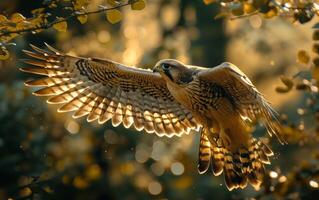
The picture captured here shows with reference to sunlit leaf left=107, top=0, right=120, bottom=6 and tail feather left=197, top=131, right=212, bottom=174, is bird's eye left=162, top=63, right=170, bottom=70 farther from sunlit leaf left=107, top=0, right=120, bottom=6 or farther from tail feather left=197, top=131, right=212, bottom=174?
sunlit leaf left=107, top=0, right=120, bottom=6

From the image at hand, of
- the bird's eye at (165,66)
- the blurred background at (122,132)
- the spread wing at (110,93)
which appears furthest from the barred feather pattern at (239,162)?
the bird's eye at (165,66)

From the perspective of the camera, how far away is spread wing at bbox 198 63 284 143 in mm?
6086

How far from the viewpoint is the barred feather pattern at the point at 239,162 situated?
274 inches

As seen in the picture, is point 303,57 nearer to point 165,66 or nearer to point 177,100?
point 165,66

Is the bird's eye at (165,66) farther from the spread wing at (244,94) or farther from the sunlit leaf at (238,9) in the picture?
the sunlit leaf at (238,9)

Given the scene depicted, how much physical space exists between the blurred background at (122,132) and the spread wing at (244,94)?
22cm

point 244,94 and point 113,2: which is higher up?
point 113,2

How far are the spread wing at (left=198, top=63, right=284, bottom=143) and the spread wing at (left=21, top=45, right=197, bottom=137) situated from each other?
72cm

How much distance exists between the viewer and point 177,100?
23.3ft

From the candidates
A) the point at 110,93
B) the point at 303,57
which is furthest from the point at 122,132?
the point at 303,57

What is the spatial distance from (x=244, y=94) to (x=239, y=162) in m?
0.76

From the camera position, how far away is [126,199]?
11.2 metres

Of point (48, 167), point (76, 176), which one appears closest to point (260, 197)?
point (48, 167)

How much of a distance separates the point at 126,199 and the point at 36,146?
1.76 meters
